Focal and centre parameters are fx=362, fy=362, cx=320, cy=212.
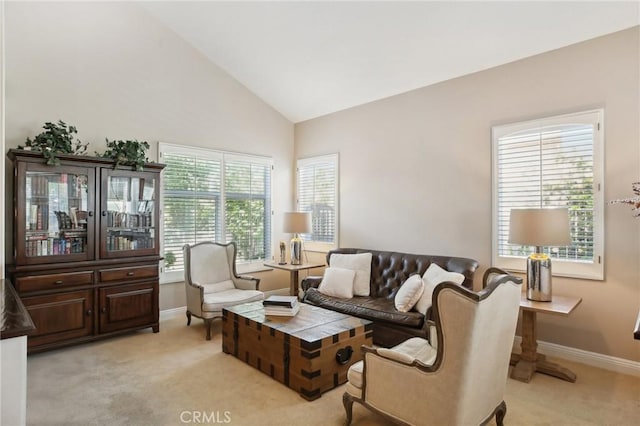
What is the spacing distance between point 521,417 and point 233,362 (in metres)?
2.30

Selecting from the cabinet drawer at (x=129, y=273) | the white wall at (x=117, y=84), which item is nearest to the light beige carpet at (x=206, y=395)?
the cabinet drawer at (x=129, y=273)

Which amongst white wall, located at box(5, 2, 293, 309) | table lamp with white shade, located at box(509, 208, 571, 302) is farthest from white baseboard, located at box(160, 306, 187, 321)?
table lamp with white shade, located at box(509, 208, 571, 302)

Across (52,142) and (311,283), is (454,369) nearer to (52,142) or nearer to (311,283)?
(311,283)

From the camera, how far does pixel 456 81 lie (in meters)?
4.16

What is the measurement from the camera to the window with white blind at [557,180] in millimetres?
3270

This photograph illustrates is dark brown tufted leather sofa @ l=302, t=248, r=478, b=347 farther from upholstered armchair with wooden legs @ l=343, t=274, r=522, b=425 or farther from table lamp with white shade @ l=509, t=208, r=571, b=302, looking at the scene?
upholstered armchair with wooden legs @ l=343, t=274, r=522, b=425

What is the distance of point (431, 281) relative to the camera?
3.55m

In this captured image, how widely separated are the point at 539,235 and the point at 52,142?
4.48 m

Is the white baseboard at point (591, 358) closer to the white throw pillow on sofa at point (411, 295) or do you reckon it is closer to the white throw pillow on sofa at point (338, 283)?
the white throw pillow on sofa at point (411, 295)

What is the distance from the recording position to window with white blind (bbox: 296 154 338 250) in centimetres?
552

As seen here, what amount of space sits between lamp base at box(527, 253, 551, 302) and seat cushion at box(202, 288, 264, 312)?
2.91 metres

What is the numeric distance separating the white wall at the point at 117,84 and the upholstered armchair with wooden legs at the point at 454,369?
3.48 m

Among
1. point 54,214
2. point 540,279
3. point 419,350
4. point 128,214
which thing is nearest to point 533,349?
point 540,279

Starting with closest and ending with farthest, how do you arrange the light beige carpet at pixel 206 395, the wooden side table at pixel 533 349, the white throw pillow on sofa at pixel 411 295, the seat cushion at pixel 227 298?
the light beige carpet at pixel 206 395, the wooden side table at pixel 533 349, the white throw pillow on sofa at pixel 411 295, the seat cushion at pixel 227 298
